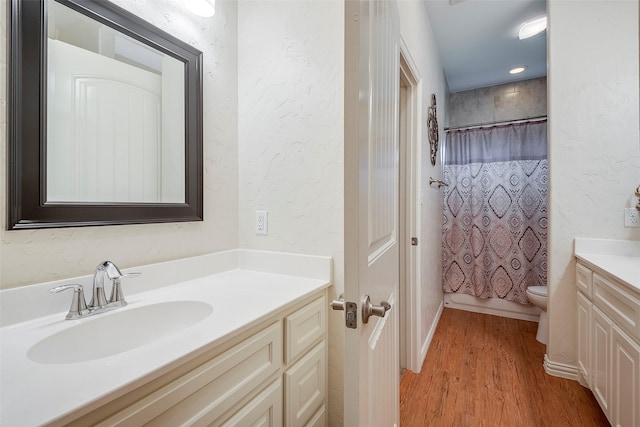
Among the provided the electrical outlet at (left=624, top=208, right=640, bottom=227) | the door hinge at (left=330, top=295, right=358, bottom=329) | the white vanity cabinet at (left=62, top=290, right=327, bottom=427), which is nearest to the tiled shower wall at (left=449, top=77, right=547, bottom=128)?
the electrical outlet at (left=624, top=208, right=640, bottom=227)

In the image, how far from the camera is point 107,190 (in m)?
1.06

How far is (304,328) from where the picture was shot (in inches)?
45.2

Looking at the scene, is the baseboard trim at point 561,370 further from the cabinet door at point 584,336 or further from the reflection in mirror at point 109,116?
the reflection in mirror at point 109,116

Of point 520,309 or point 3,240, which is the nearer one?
point 3,240

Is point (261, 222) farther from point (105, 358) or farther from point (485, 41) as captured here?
point (485, 41)

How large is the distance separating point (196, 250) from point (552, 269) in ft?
7.18

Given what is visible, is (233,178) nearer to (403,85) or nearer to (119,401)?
(119,401)

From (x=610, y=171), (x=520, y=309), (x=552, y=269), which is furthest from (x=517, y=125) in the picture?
(x=520, y=309)

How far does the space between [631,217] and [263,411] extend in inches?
87.9

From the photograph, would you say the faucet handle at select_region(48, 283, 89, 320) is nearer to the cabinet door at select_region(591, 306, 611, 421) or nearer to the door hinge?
the door hinge

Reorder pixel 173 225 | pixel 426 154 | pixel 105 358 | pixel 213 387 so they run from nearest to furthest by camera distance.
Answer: pixel 105 358, pixel 213 387, pixel 173 225, pixel 426 154

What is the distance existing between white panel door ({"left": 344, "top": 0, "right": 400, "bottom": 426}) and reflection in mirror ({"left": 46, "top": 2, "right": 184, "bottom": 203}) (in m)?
0.90

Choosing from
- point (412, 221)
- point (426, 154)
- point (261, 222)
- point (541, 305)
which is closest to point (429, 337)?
point (541, 305)

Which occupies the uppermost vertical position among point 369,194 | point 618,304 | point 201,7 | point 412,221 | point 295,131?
point 201,7
